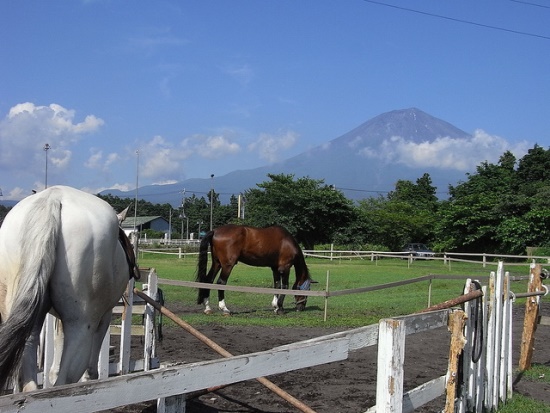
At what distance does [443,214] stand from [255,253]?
3672 centimetres

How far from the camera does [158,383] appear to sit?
228 cm

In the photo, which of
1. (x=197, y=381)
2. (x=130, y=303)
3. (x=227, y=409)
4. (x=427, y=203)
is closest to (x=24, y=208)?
(x=197, y=381)

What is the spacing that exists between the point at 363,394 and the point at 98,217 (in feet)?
12.5

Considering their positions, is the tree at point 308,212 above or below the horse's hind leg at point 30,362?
above

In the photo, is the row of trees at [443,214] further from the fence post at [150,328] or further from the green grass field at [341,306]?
the fence post at [150,328]

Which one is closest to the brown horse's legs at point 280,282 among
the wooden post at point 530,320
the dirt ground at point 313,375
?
the dirt ground at point 313,375

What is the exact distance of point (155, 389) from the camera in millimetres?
2273

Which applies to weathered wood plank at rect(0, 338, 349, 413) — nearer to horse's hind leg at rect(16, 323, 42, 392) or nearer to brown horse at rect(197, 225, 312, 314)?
horse's hind leg at rect(16, 323, 42, 392)

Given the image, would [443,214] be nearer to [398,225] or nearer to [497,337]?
[398,225]

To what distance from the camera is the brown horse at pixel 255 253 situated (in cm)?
1476

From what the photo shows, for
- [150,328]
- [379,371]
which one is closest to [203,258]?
[150,328]

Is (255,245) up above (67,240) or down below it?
below

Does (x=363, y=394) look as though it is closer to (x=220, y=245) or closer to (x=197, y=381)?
(x=197, y=381)

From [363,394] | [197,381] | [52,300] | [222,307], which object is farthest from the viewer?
[222,307]
